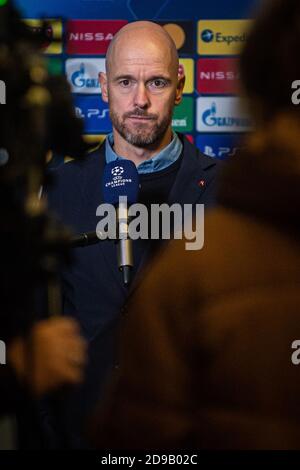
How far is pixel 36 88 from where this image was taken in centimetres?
107

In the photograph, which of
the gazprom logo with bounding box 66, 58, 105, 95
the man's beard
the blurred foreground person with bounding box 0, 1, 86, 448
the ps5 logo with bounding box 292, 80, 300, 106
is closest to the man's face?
the man's beard

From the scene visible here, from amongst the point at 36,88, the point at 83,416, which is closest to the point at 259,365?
the point at 36,88

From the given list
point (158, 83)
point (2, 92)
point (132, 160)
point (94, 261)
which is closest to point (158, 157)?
point (132, 160)

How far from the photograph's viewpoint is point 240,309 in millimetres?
702

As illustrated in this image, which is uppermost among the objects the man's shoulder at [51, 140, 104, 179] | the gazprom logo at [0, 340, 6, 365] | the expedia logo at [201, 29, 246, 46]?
the expedia logo at [201, 29, 246, 46]

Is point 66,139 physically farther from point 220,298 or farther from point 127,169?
point 220,298

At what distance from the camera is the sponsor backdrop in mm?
1711

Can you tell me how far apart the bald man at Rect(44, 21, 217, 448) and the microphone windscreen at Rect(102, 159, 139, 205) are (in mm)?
82

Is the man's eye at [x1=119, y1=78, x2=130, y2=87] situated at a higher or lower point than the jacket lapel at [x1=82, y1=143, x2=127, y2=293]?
higher

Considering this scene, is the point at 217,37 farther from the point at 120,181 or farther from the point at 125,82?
the point at 120,181

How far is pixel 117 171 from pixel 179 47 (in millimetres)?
481

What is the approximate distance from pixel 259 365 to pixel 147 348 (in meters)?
0.12

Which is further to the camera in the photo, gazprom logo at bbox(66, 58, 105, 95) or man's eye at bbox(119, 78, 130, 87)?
gazprom logo at bbox(66, 58, 105, 95)

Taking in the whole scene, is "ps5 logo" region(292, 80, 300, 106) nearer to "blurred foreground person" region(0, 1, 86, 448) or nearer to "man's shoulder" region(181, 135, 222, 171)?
"blurred foreground person" region(0, 1, 86, 448)
